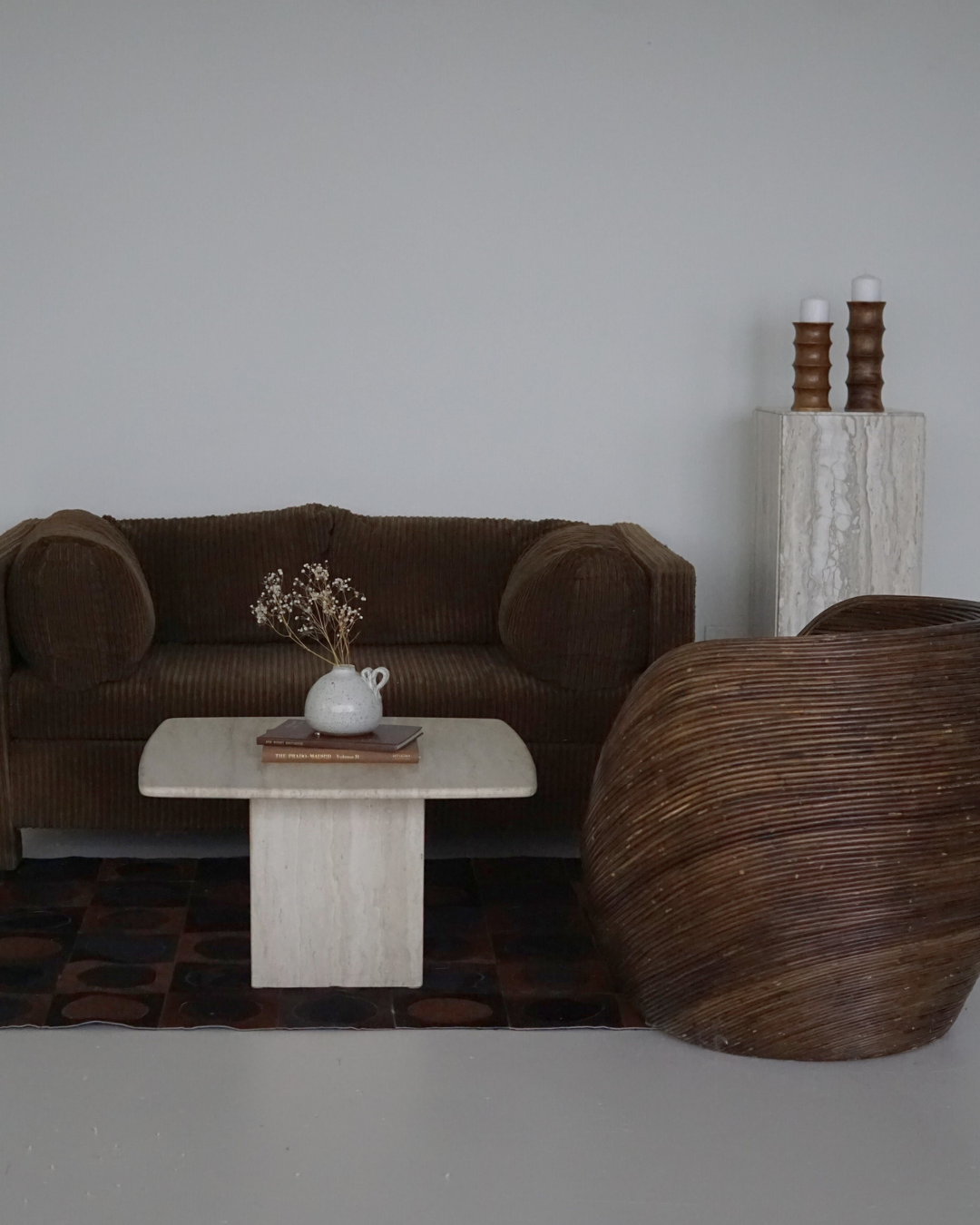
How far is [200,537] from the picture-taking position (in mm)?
4047

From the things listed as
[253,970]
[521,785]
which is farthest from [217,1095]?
[521,785]

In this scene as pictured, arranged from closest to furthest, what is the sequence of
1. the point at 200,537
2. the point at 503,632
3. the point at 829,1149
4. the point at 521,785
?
the point at 829,1149 → the point at 521,785 → the point at 503,632 → the point at 200,537

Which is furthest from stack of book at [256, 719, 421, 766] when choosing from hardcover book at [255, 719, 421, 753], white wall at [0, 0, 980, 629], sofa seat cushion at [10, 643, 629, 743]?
white wall at [0, 0, 980, 629]

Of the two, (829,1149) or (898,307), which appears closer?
(829,1149)

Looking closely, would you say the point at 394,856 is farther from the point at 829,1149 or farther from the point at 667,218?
the point at 667,218

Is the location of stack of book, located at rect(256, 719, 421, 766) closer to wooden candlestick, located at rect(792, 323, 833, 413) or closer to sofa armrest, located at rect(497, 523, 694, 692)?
sofa armrest, located at rect(497, 523, 694, 692)

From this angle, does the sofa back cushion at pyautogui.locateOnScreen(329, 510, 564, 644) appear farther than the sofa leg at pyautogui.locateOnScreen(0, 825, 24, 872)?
Yes

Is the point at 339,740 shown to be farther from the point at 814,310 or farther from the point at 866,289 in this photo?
the point at 866,289

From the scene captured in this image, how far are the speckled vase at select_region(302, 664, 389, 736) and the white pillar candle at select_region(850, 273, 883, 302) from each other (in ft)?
6.50

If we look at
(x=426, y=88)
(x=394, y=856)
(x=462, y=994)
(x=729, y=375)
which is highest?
(x=426, y=88)

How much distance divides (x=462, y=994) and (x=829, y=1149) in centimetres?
80

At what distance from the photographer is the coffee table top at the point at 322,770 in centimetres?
263

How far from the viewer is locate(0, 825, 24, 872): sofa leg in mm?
3420

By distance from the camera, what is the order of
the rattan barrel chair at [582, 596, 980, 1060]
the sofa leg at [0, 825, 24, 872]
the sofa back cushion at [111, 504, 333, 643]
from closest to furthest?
1. the rattan barrel chair at [582, 596, 980, 1060]
2. the sofa leg at [0, 825, 24, 872]
3. the sofa back cushion at [111, 504, 333, 643]
